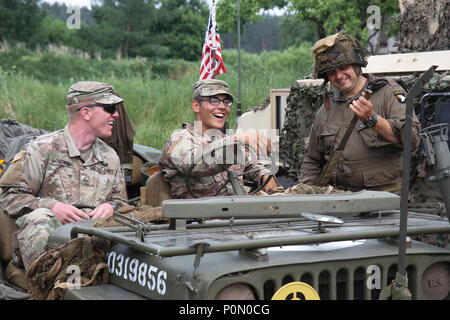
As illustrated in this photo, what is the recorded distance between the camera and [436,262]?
3.04 metres

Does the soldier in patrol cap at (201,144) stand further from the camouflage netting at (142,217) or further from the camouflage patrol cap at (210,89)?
the camouflage netting at (142,217)

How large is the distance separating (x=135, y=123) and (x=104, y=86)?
10.9 metres

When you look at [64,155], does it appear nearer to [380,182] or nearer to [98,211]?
[98,211]

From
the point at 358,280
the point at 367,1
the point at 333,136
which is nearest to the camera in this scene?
the point at 358,280

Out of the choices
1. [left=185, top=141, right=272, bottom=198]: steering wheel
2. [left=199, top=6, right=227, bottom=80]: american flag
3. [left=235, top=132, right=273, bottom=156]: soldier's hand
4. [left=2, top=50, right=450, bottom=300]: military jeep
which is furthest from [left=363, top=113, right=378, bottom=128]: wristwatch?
[left=199, top=6, right=227, bottom=80]: american flag

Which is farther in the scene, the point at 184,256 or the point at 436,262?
the point at 436,262

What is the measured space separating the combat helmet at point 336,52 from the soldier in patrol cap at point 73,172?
4.77 ft

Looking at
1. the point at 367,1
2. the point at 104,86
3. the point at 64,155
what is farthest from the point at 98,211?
the point at 367,1

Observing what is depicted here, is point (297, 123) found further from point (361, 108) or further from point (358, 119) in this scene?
point (361, 108)

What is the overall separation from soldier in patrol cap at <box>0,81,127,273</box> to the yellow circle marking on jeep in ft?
5.78

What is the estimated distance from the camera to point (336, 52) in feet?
15.5

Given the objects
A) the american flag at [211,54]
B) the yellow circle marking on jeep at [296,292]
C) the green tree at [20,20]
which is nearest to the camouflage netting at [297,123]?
the american flag at [211,54]

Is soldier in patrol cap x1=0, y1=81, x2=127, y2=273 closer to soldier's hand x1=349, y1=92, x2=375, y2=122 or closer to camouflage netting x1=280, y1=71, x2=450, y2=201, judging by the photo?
soldier's hand x1=349, y1=92, x2=375, y2=122

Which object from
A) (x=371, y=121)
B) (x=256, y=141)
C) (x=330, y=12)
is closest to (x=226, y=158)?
(x=256, y=141)
